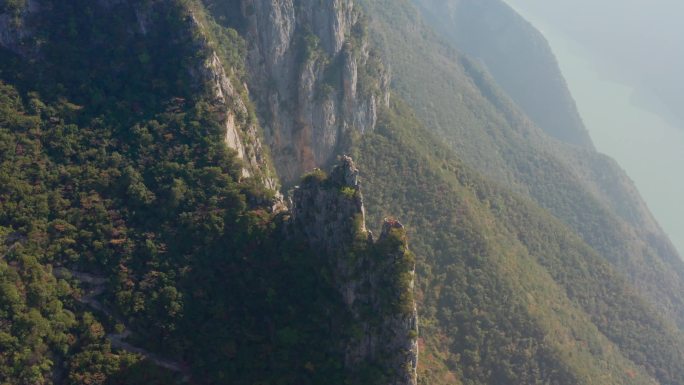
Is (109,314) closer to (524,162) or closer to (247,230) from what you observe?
(247,230)

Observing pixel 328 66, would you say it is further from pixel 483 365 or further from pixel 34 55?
pixel 483 365

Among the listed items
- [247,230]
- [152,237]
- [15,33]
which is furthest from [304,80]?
[152,237]

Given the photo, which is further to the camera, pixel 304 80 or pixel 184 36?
pixel 304 80

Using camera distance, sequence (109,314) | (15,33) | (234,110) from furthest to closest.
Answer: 1. (234,110)
2. (15,33)
3. (109,314)

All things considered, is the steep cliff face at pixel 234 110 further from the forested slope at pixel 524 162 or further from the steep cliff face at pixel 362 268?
the forested slope at pixel 524 162

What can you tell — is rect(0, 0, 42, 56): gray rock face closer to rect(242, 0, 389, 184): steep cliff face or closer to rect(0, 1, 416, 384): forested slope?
rect(0, 1, 416, 384): forested slope

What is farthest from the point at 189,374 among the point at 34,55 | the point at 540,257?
the point at 540,257

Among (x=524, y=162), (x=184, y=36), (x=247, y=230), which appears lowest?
(x=247, y=230)
